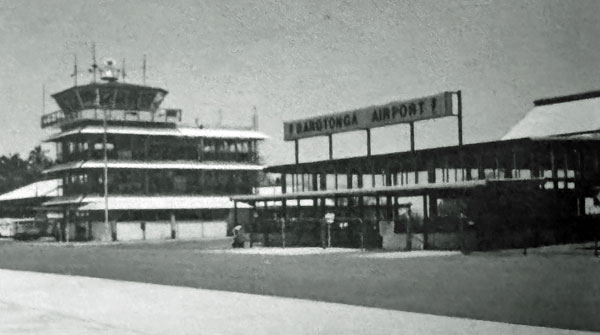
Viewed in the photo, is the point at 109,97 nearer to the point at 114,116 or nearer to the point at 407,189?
the point at 114,116

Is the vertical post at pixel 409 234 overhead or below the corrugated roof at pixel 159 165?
below

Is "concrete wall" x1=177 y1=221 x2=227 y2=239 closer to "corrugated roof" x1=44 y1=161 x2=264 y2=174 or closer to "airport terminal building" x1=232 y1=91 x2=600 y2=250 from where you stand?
"corrugated roof" x1=44 y1=161 x2=264 y2=174

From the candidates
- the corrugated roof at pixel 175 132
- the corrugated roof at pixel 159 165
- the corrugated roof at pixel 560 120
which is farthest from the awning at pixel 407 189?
the corrugated roof at pixel 175 132

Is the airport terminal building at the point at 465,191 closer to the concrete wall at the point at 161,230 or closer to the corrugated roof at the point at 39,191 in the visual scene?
the concrete wall at the point at 161,230

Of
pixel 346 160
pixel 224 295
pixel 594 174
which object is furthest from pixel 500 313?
pixel 346 160

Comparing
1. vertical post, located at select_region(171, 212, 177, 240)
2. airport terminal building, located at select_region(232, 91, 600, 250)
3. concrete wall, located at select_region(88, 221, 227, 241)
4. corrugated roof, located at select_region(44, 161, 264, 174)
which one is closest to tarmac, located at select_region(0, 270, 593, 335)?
airport terminal building, located at select_region(232, 91, 600, 250)

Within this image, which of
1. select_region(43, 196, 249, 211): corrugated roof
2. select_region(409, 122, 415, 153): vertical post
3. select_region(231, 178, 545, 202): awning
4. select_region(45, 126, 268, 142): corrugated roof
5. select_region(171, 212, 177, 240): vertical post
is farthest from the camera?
select_region(45, 126, 268, 142): corrugated roof
